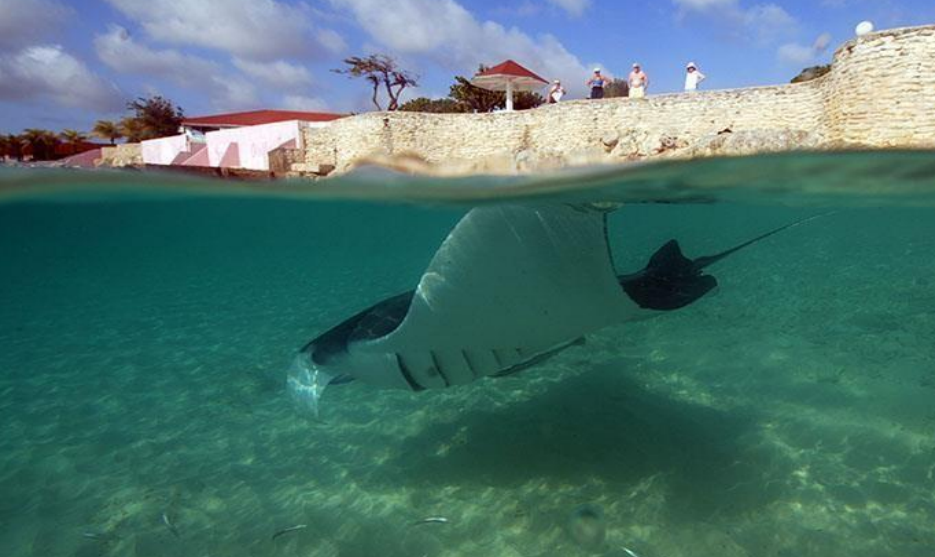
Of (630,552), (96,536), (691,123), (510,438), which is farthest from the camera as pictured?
(691,123)

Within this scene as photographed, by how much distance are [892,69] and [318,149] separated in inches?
1087

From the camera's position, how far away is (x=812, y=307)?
17672 mm

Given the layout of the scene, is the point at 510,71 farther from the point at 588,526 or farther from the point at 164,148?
the point at 588,526

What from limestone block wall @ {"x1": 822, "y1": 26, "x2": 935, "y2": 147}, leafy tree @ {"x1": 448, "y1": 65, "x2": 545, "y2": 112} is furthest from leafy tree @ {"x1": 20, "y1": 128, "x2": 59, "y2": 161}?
limestone block wall @ {"x1": 822, "y1": 26, "x2": 935, "y2": 147}

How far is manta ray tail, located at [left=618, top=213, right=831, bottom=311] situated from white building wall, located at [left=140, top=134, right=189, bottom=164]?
34.5 meters

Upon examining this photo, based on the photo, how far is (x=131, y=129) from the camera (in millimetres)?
43969

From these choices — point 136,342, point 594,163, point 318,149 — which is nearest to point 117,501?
point 594,163

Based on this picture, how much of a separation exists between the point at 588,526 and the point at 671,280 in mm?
2504

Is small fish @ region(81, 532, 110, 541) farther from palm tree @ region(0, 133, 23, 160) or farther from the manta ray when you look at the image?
palm tree @ region(0, 133, 23, 160)

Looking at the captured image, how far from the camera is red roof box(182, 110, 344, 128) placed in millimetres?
41781

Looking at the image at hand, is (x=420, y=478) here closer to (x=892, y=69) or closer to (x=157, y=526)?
(x=157, y=526)

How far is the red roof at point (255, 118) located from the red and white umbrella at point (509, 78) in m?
17.4

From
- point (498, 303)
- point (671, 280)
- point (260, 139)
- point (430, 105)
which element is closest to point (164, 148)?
point (260, 139)

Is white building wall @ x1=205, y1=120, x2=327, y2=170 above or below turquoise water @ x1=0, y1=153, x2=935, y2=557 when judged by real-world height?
above
